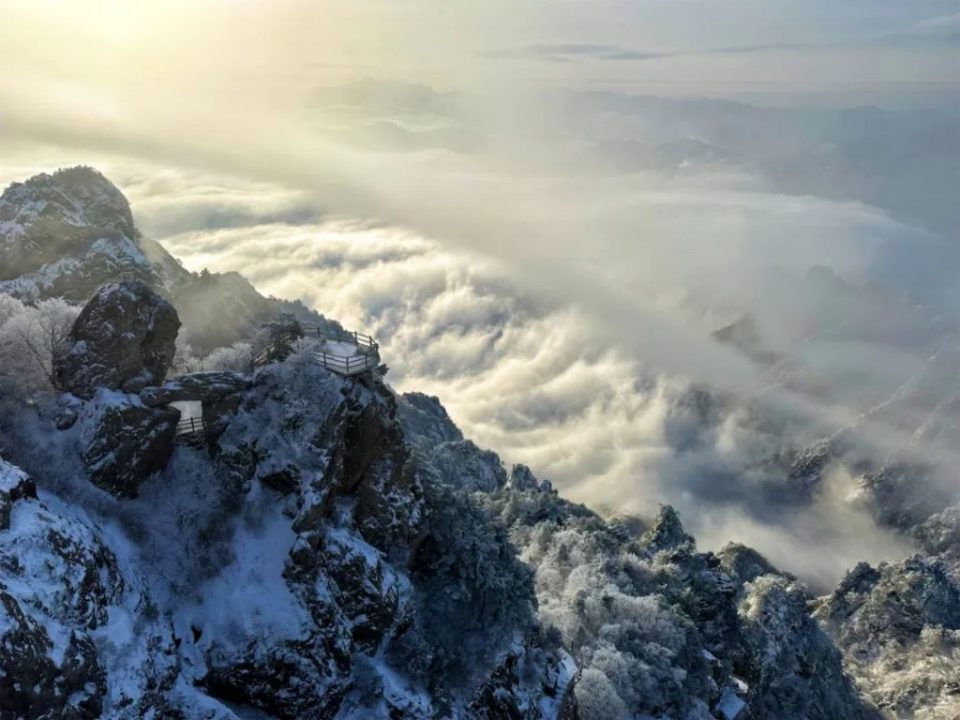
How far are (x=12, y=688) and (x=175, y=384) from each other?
69.7 ft

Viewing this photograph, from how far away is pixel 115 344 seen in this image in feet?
151

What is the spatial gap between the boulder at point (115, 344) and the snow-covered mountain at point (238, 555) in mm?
135

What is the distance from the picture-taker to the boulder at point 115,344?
4562 cm

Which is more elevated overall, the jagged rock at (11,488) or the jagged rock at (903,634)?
the jagged rock at (11,488)

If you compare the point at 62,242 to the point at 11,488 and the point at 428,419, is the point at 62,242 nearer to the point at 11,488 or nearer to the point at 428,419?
the point at 11,488

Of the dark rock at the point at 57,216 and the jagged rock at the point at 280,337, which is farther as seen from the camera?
the dark rock at the point at 57,216

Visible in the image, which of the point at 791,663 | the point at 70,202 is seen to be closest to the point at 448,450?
the point at 791,663

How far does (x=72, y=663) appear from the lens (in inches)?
1297

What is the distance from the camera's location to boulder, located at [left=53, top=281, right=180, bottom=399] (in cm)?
4562

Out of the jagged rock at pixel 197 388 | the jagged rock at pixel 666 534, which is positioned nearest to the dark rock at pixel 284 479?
the jagged rock at pixel 197 388

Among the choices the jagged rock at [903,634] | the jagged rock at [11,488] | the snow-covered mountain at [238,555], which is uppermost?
the jagged rock at [11,488]

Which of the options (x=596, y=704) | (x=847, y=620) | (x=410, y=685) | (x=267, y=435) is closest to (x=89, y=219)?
(x=267, y=435)

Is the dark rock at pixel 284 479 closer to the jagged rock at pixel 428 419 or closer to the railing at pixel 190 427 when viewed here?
the railing at pixel 190 427

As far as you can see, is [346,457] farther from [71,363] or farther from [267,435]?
[71,363]
